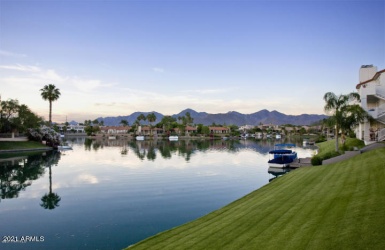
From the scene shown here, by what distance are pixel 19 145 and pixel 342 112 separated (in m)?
75.8

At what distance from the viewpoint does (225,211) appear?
16812 mm

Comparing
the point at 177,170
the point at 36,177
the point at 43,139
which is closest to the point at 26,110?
the point at 43,139

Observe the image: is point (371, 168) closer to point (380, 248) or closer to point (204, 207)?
point (204, 207)

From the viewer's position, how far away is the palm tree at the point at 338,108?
40.2 m

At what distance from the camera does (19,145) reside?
73.0 meters

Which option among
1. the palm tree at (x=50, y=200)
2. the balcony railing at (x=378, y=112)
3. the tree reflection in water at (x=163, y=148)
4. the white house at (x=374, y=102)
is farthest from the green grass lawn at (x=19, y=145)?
the balcony railing at (x=378, y=112)

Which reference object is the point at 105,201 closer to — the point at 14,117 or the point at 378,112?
the point at 378,112

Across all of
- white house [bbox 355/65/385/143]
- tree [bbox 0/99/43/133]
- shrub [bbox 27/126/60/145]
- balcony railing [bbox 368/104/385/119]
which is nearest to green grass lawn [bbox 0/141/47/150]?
shrub [bbox 27/126/60/145]

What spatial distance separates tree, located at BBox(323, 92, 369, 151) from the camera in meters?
37.7

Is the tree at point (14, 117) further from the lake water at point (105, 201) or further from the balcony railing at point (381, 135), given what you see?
the balcony railing at point (381, 135)

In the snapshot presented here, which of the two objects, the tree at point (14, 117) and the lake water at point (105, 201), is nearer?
the lake water at point (105, 201)

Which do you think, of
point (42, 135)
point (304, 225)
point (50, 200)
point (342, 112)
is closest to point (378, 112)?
point (342, 112)

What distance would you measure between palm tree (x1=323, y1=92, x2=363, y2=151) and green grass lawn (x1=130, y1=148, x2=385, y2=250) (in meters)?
26.7

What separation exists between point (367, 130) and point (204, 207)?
30.1 meters
